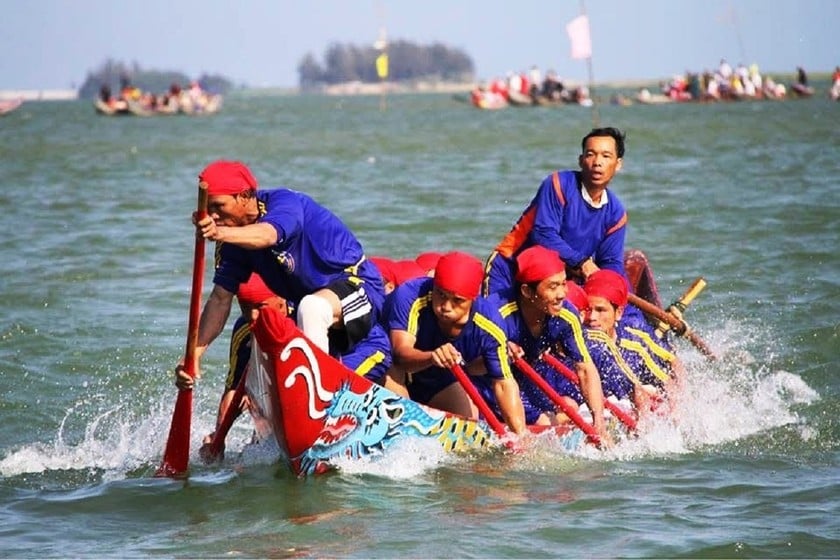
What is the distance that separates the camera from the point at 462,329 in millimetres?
7781

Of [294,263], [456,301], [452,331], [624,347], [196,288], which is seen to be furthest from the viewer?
[624,347]

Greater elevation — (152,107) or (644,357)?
(152,107)

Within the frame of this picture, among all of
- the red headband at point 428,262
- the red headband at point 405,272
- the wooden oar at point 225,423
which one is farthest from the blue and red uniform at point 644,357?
the wooden oar at point 225,423

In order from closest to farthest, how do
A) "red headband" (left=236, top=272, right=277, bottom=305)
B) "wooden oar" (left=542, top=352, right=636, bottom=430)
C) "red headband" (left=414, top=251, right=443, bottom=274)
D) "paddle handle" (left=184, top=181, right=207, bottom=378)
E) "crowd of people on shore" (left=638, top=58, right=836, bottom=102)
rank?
"paddle handle" (left=184, top=181, right=207, bottom=378), "red headband" (left=236, top=272, right=277, bottom=305), "wooden oar" (left=542, top=352, right=636, bottom=430), "red headband" (left=414, top=251, right=443, bottom=274), "crowd of people on shore" (left=638, top=58, right=836, bottom=102)

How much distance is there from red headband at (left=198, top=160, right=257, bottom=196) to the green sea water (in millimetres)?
1597

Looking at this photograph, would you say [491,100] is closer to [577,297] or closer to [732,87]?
[732,87]

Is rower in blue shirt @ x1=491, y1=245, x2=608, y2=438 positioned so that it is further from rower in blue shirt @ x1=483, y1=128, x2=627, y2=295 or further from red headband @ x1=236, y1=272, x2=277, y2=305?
red headband @ x1=236, y1=272, x2=277, y2=305

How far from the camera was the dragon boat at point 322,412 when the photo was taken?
7258 millimetres

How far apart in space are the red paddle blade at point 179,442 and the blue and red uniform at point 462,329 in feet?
3.68

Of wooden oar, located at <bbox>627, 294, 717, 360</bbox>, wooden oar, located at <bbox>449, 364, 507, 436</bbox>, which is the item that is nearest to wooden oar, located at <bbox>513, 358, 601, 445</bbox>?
wooden oar, located at <bbox>449, 364, 507, 436</bbox>

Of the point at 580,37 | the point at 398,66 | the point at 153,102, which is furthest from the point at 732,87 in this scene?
the point at 398,66

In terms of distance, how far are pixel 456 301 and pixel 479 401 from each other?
2.35 feet

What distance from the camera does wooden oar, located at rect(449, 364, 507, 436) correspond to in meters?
7.78

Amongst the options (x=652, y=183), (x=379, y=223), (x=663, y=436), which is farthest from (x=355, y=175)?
(x=663, y=436)
